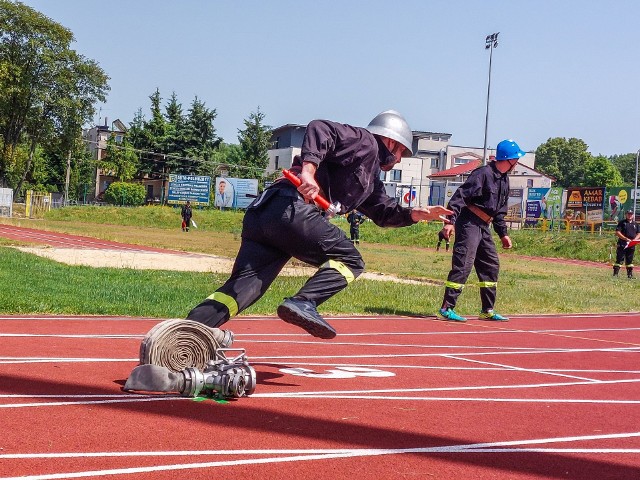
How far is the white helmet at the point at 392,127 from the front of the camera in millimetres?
6367

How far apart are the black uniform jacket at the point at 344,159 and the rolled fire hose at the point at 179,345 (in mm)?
1218

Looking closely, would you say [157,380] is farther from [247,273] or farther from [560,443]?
[560,443]

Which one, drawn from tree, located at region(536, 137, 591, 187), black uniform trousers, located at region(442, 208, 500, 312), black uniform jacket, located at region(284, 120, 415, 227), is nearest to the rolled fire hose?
black uniform jacket, located at region(284, 120, 415, 227)

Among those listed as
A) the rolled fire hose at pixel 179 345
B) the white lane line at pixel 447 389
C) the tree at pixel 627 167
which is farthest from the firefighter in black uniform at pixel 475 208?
the tree at pixel 627 167

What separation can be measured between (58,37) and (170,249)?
138ft

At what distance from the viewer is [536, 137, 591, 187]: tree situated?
14362 cm

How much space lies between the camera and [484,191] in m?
12.0

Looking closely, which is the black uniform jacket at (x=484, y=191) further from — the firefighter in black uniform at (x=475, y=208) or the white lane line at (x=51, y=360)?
the white lane line at (x=51, y=360)

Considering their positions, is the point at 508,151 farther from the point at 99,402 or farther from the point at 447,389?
the point at 99,402

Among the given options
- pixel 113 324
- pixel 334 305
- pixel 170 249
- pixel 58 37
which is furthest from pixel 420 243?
pixel 113 324

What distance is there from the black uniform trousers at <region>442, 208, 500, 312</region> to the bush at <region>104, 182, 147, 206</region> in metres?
78.5

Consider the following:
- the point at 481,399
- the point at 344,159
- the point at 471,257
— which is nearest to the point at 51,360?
the point at 344,159

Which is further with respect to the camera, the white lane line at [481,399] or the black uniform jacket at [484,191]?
the black uniform jacket at [484,191]

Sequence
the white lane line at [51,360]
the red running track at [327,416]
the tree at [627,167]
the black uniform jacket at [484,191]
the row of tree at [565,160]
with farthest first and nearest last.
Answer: the tree at [627,167]
the row of tree at [565,160]
the black uniform jacket at [484,191]
the white lane line at [51,360]
the red running track at [327,416]
